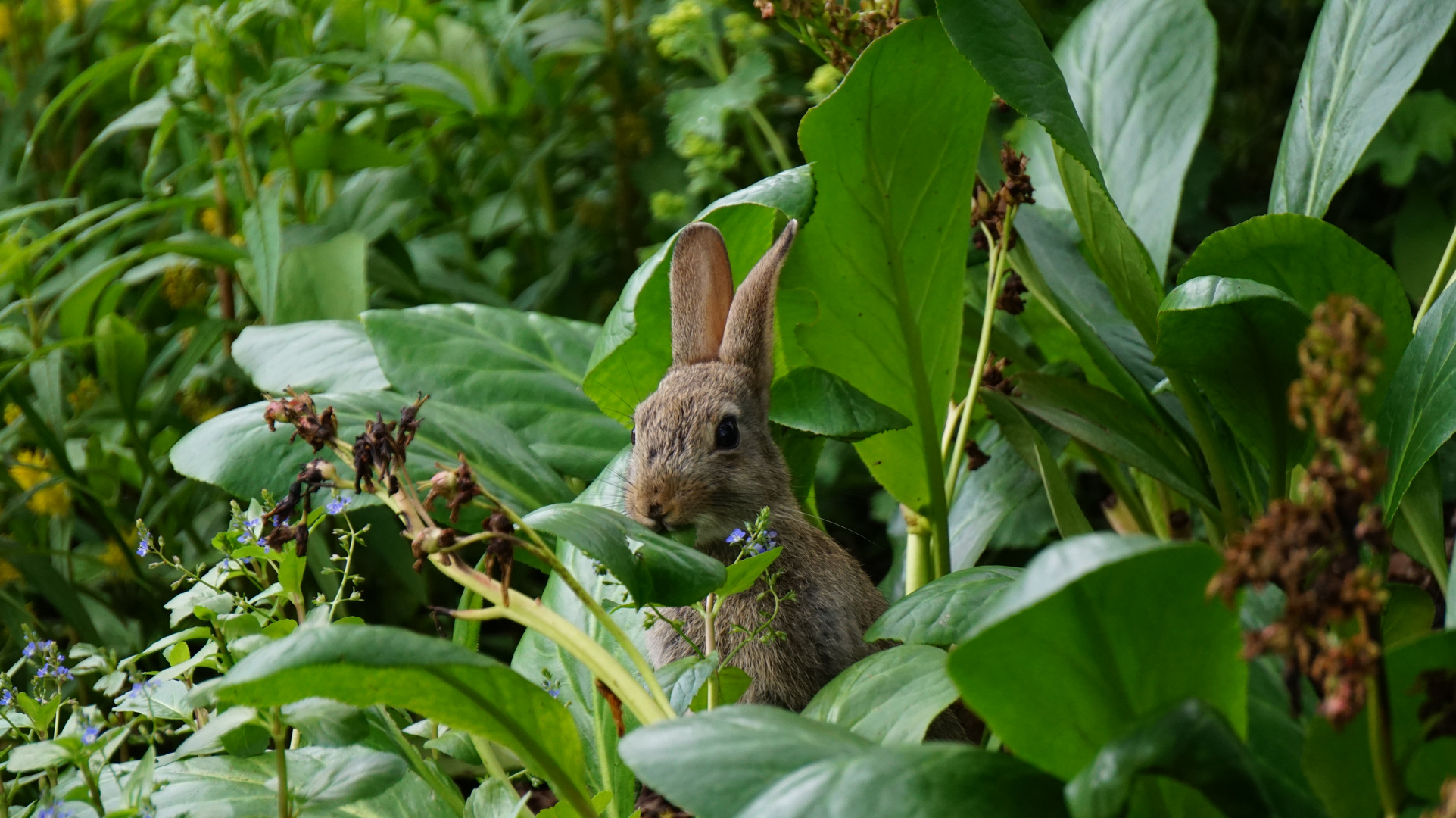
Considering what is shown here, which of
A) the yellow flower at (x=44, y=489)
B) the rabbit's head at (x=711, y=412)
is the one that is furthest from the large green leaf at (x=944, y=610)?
the yellow flower at (x=44, y=489)

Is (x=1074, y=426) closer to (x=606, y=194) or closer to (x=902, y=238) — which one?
(x=902, y=238)

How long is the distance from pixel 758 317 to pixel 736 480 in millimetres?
257

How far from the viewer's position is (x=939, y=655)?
1.29 m

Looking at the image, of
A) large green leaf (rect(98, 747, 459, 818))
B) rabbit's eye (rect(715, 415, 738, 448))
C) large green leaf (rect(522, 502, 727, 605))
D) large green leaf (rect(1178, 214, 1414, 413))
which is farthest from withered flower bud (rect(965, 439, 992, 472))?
large green leaf (rect(98, 747, 459, 818))

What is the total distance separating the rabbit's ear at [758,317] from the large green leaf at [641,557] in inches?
26.0

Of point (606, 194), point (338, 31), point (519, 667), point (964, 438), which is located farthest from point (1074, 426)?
point (338, 31)

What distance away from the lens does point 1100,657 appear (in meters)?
0.93

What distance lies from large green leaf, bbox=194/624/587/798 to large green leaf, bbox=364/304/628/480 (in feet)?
2.68

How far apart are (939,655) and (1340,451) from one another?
61cm

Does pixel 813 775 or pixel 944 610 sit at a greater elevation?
pixel 813 775

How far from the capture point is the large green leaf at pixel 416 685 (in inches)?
37.7

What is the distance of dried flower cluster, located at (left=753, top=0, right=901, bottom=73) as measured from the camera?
1.79 m

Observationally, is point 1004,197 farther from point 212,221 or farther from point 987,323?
point 212,221

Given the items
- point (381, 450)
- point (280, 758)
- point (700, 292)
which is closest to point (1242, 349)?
point (700, 292)
